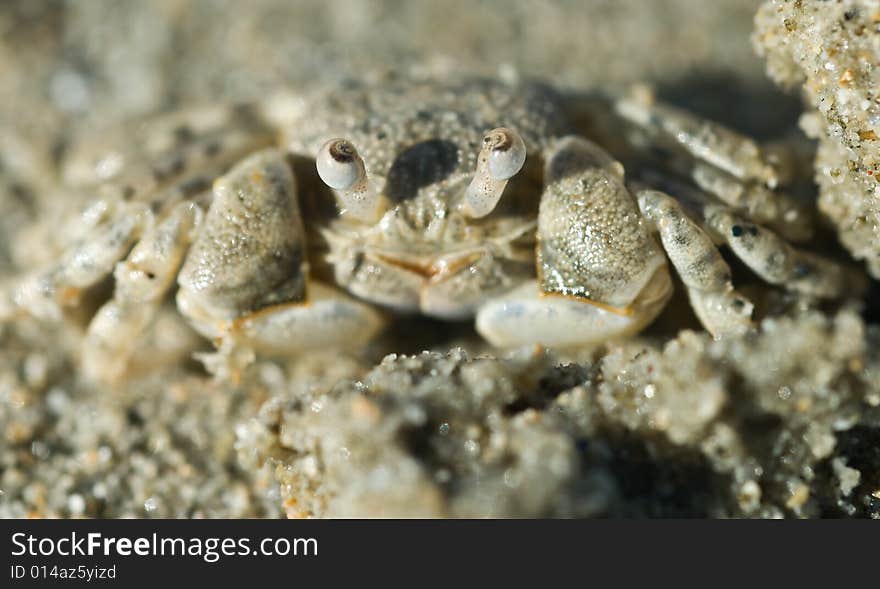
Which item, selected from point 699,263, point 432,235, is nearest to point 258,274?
point 432,235

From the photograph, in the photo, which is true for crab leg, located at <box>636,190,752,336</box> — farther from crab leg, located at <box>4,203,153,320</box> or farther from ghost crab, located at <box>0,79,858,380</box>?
crab leg, located at <box>4,203,153,320</box>

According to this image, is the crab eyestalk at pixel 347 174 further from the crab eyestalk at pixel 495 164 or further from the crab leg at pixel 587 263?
the crab leg at pixel 587 263

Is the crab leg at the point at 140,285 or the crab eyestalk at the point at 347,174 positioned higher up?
the crab eyestalk at the point at 347,174

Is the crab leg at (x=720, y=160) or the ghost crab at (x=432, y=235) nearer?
the ghost crab at (x=432, y=235)

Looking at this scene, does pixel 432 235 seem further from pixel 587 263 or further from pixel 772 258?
pixel 772 258

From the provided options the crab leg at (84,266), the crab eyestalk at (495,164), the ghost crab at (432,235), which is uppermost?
the crab eyestalk at (495,164)

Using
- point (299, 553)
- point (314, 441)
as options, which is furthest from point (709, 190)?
point (299, 553)

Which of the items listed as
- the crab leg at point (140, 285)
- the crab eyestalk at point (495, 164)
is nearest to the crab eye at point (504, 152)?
the crab eyestalk at point (495, 164)

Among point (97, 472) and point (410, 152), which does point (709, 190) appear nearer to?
point (410, 152)
